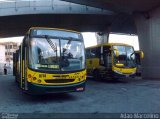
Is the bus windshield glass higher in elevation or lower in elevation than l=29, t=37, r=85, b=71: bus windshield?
higher

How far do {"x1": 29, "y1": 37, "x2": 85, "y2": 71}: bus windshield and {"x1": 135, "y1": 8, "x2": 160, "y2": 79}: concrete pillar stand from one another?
42.4ft

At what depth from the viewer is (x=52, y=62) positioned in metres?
10.9

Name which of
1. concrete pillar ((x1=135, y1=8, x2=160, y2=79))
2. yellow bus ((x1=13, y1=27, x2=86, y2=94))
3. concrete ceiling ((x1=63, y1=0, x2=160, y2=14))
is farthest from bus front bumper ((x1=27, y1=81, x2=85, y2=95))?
concrete pillar ((x1=135, y1=8, x2=160, y2=79))

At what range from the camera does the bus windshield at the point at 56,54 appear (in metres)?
10.7

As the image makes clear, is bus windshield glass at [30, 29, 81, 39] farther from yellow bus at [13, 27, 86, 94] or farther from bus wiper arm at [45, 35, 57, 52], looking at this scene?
bus wiper arm at [45, 35, 57, 52]

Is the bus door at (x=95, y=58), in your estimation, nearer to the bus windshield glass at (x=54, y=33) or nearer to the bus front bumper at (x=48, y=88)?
the bus windshield glass at (x=54, y=33)

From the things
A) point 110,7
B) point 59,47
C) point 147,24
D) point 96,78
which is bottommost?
point 96,78

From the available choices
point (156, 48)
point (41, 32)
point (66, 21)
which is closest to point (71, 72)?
point (41, 32)

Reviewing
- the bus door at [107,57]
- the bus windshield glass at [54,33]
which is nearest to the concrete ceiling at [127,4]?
the bus door at [107,57]

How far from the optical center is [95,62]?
22.6 m

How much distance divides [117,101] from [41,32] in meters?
4.10

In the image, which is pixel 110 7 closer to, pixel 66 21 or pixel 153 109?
pixel 66 21

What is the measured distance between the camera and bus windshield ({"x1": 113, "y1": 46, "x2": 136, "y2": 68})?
19875mm

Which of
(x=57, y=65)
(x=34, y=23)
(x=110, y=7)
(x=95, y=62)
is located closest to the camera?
(x=57, y=65)
